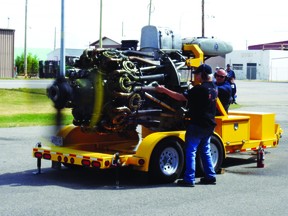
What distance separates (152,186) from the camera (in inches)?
373

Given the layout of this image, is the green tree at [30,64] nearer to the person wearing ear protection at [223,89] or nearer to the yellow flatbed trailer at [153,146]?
the yellow flatbed trailer at [153,146]

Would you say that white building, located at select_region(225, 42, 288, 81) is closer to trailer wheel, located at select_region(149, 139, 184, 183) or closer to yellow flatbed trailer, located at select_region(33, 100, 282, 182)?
yellow flatbed trailer, located at select_region(33, 100, 282, 182)

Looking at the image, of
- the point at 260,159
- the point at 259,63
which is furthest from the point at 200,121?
the point at 259,63

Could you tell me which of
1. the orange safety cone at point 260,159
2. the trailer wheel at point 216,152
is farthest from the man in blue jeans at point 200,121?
the orange safety cone at point 260,159

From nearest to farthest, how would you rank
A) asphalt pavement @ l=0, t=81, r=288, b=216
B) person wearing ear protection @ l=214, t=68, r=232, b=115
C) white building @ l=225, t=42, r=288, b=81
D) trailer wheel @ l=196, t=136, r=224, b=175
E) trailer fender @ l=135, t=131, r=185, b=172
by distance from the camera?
asphalt pavement @ l=0, t=81, r=288, b=216 < trailer fender @ l=135, t=131, r=185, b=172 < trailer wheel @ l=196, t=136, r=224, b=175 < person wearing ear protection @ l=214, t=68, r=232, b=115 < white building @ l=225, t=42, r=288, b=81

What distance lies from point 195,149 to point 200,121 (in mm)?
462

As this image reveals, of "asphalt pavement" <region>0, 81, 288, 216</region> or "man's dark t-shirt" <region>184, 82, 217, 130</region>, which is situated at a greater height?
"man's dark t-shirt" <region>184, 82, 217, 130</region>

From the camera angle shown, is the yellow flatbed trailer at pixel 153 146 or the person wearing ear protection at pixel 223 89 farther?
the person wearing ear protection at pixel 223 89

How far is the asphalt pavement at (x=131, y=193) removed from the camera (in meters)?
7.78

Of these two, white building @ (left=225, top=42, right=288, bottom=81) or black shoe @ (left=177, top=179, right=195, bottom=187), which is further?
white building @ (left=225, top=42, right=288, bottom=81)

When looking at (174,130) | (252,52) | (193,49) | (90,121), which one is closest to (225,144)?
(174,130)

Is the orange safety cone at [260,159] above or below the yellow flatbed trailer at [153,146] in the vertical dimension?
below

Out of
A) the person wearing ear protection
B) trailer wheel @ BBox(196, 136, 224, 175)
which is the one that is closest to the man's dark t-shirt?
trailer wheel @ BBox(196, 136, 224, 175)

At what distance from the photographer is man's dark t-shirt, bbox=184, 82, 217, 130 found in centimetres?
950
